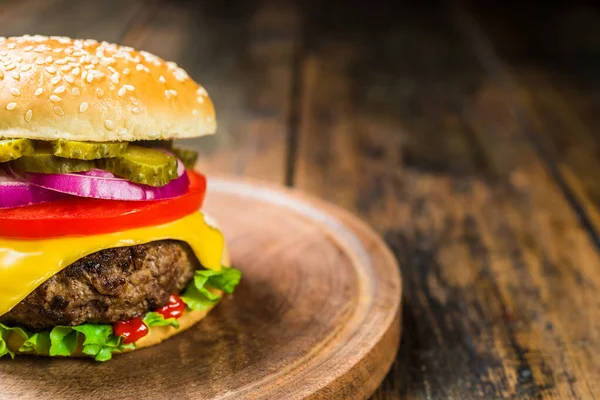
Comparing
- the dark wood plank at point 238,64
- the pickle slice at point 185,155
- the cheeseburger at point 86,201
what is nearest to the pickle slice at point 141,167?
the cheeseburger at point 86,201

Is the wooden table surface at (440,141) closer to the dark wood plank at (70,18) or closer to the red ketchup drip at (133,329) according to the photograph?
the dark wood plank at (70,18)

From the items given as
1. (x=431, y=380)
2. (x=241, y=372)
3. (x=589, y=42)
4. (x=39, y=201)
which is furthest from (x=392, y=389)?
(x=589, y=42)

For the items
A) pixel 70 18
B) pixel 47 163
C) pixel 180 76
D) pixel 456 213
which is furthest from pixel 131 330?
pixel 70 18

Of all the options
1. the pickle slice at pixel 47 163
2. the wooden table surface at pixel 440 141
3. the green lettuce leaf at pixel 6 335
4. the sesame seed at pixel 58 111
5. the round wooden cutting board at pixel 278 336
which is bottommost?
the wooden table surface at pixel 440 141

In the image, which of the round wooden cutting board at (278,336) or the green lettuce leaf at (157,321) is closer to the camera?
the round wooden cutting board at (278,336)

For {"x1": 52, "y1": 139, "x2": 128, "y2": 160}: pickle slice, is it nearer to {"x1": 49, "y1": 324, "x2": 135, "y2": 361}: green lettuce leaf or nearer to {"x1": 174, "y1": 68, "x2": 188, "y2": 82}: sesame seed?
{"x1": 174, "y1": 68, "x2": 188, "y2": 82}: sesame seed

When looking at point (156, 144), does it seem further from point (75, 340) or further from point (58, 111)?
point (75, 340)

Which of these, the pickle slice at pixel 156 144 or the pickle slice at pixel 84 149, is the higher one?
the pickle slice at pixel 84 149
